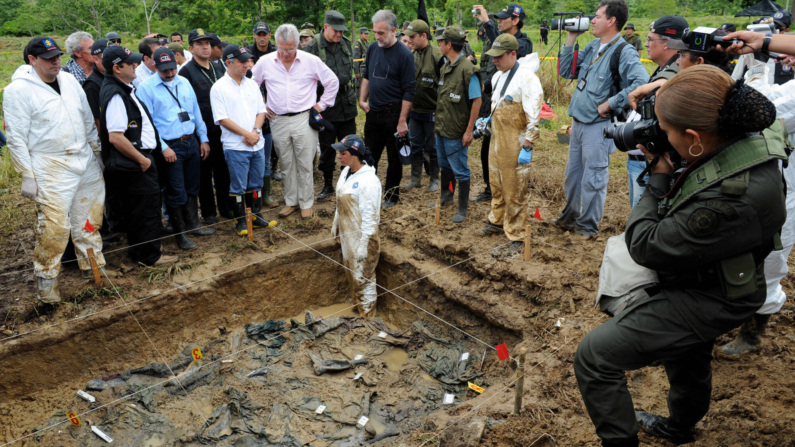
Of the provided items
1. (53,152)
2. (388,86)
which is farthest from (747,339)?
(53,152)

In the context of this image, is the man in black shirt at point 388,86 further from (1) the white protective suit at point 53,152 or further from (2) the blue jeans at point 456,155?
(1) the white protective suit at point 53,152

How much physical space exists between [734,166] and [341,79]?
6.06m

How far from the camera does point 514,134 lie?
5.34 m

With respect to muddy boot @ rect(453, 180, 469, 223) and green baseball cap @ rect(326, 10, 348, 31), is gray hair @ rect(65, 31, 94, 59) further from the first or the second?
muddy boot @ rect(453, 180, 469, 223)

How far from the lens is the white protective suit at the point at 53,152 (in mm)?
4637

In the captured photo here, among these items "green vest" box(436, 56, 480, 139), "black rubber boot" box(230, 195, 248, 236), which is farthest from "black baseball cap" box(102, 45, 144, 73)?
"green vest" box(436, 56, 480, 139)

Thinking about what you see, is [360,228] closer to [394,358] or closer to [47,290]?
[394,358]

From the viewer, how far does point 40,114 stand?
4727 millimetres

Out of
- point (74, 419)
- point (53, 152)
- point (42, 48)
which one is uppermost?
point (42, 48)

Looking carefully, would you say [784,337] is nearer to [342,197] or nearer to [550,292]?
[550,292]

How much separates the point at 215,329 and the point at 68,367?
1.46m

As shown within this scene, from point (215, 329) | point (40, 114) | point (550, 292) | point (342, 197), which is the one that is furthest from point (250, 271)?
point (550, 292)

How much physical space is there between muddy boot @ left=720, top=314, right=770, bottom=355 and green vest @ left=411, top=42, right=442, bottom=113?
4429mm

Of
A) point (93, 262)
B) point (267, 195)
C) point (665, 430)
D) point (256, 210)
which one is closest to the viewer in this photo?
point (665, 430)
